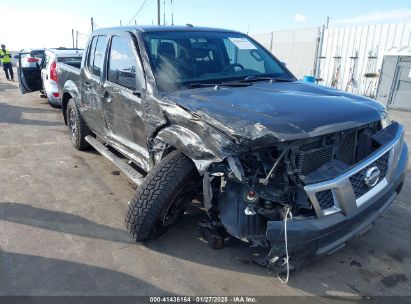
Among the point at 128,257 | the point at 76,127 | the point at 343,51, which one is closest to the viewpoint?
the point at 128,257

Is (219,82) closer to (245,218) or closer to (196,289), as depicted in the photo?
(245,218)

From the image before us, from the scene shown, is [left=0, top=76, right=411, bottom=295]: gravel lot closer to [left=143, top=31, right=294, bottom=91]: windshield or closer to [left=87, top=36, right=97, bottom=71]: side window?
[left=143, top=31, right=294, bottom=91]: windshield

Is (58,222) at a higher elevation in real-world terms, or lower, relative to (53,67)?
lower

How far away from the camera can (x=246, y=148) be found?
7.78ft

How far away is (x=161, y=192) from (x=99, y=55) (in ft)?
8.25

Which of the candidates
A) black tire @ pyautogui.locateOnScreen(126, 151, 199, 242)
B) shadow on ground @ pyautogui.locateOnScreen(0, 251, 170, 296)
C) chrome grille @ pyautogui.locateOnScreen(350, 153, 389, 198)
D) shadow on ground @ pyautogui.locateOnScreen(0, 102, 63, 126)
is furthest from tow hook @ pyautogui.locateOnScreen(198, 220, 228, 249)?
shadow on ground @ pyautogui.locateOnScreen(0, 102, 63, 126)

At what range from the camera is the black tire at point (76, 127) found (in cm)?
543

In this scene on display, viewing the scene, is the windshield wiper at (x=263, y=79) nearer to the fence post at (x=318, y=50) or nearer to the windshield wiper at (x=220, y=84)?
the windshield wiper at (x=220, y=84)

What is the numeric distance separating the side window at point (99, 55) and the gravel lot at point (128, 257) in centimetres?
152

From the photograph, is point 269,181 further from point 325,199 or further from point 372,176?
point 372,176

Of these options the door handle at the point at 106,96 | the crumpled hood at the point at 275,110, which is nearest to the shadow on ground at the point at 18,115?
the door handle at the point at 106,96

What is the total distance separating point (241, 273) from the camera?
2.83 metres

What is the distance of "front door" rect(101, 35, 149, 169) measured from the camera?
346 cm

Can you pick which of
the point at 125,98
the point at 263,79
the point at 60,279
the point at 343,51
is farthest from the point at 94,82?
→ the point at 343,51
